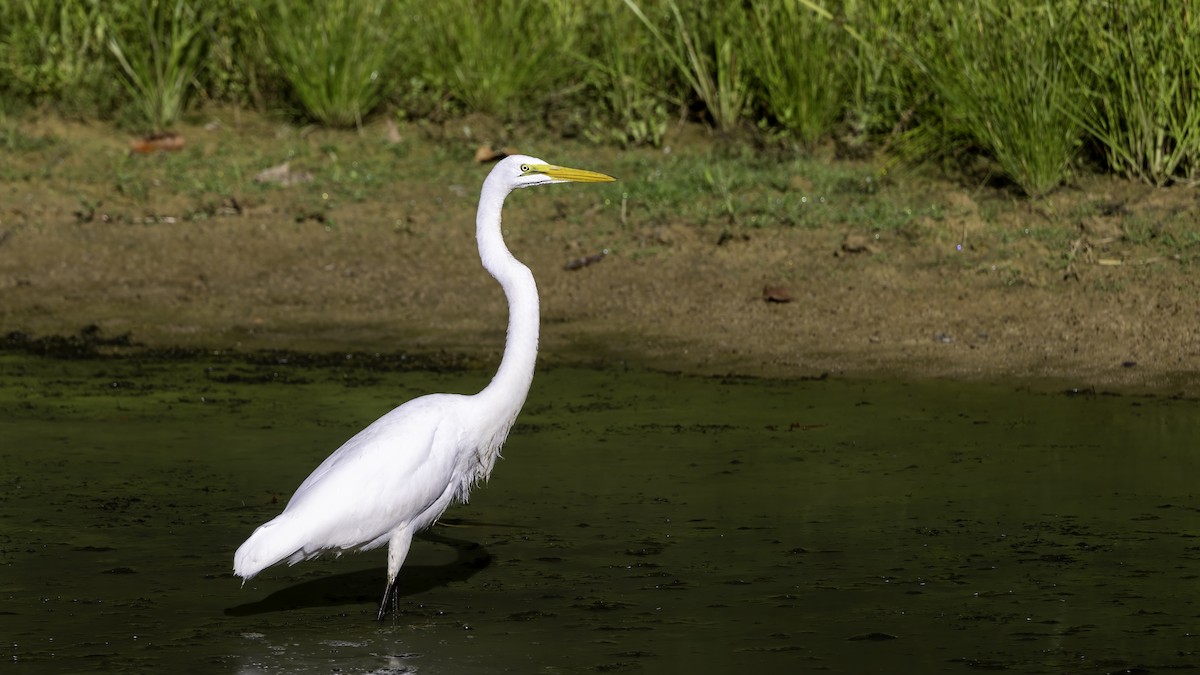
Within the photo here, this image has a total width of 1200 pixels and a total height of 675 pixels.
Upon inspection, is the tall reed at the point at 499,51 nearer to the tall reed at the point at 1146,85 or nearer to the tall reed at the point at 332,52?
the tall reed at the point at 332,52

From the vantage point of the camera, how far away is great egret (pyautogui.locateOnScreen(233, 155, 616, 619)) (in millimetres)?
4738

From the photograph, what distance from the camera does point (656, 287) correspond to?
8.93m

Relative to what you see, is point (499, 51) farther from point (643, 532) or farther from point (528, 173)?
point (643, 532)

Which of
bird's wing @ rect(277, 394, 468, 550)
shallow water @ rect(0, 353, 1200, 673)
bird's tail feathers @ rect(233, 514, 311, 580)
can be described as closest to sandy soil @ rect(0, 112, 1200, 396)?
shallow water @ rect(0, 353, 1200, 673)

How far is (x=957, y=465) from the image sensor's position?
19.9ft

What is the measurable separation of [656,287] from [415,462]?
413 cm

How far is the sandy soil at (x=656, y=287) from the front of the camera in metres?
7.82

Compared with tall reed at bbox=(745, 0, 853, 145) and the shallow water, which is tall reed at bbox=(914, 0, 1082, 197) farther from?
the shallow water

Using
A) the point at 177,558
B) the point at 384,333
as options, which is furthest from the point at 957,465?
the point at 384,333

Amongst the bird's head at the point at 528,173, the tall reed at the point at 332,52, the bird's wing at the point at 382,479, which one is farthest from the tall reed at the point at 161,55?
the bird's wing at the point at 382,479

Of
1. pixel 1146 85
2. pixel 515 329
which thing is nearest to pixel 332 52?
pixel 1146 85

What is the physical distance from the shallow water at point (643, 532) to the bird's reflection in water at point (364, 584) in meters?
0.01

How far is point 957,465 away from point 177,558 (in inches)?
108

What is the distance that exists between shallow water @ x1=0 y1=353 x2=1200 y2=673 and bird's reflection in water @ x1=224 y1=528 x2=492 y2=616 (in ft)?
0.04
